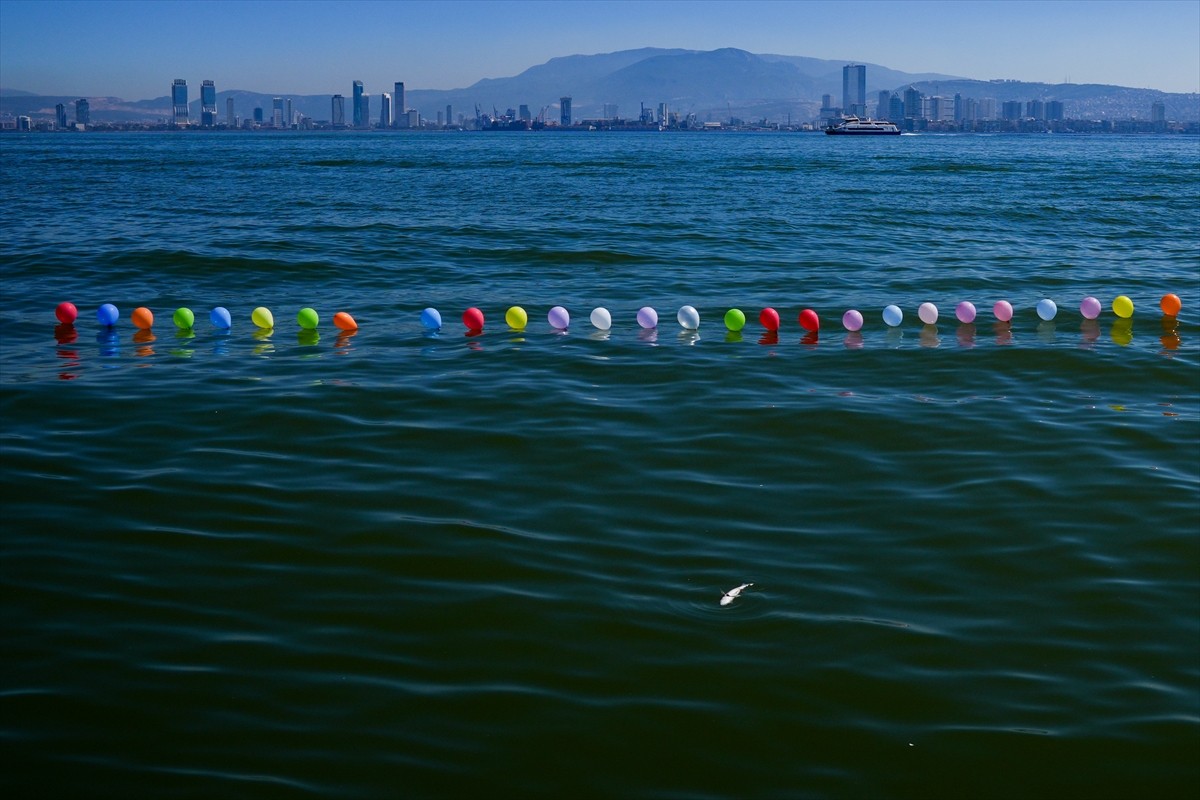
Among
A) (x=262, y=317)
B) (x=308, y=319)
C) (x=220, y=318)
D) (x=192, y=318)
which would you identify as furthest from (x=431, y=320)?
(x=192, y=318)

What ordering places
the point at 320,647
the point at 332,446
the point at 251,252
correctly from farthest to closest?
the point at 251,252, the point at 332,446, the point at 320,647

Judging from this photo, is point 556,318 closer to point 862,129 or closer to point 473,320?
point 473,320

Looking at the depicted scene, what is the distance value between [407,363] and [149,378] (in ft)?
8.15

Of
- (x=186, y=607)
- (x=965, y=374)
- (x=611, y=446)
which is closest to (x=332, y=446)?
(x=611, y=446)

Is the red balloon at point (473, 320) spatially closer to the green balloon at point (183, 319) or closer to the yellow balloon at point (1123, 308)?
the green balloon at point (183, 319)

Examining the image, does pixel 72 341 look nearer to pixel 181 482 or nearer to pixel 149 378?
pixel 149 378

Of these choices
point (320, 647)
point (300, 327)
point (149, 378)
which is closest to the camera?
point (320, 647)

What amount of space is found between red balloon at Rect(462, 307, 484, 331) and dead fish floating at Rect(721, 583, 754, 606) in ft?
26.4

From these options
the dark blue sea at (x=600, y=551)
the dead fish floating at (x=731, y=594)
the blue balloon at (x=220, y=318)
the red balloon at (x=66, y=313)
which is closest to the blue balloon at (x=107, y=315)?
the dark blue sea at (x=600, y=551)

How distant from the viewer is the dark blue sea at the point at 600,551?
5238mm

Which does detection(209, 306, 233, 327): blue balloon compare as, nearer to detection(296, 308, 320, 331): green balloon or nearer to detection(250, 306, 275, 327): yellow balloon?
detection(250, 306, 275, 327): yellow balloon

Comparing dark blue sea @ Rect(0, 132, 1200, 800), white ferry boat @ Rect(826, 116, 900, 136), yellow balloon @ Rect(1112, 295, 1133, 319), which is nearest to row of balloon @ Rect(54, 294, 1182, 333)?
dark blue sea @ Rect(0, 132, 1200, 800)

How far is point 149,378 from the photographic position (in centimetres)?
1174

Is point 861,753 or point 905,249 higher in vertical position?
point 905,249
